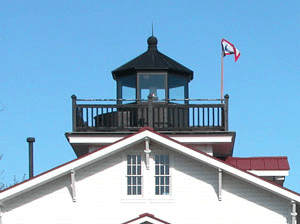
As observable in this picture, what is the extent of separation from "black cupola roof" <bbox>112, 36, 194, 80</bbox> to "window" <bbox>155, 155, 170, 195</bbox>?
474 cm

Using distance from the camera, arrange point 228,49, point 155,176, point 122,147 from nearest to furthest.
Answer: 1. point 122,147
2. point 155,176
3. point 228,49

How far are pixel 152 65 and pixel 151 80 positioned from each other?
514 mm

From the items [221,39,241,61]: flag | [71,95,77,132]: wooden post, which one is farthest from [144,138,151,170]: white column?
[221,39,241,61]: flag

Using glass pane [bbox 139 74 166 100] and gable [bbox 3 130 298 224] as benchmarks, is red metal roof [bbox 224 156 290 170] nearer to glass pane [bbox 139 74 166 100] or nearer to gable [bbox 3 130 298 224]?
glass pane [bbox 139 74 166 100]

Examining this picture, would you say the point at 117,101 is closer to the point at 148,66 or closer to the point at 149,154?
the point at 148,66

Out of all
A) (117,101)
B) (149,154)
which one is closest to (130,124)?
(117,101)

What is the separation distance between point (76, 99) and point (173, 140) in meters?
4.70

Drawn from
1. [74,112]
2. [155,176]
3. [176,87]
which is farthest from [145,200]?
[176,87]

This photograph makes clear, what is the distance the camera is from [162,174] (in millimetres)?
30266

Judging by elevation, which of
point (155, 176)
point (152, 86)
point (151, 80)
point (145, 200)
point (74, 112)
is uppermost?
point (151, 80)

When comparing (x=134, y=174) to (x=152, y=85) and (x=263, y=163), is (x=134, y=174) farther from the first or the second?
(x=263, y=163)

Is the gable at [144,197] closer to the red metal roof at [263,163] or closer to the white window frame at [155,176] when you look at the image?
the white window frame at [155,176]

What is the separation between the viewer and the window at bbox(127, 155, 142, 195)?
30.2 metres

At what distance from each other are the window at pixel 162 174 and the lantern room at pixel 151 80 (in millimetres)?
3784
